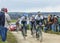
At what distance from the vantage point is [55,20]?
86.1ft

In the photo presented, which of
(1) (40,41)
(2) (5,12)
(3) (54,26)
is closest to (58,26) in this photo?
(3) (54,26)

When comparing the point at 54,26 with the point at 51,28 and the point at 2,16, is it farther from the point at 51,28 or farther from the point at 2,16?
the point at 2,16

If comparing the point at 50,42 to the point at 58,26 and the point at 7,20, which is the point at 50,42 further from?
the point at 58,26

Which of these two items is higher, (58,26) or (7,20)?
(7,20)

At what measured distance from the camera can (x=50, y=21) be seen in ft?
87.9

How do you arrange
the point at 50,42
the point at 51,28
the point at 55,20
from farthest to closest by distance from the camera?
the point at 51,28 < the point at 55,20 < the point at 50,42

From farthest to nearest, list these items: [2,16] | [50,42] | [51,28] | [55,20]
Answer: [51,28] < [55,20] < [50,42] < [2,16]

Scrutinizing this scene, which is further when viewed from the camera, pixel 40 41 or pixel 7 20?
pixel 40 41

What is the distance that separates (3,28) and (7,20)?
1.35ft

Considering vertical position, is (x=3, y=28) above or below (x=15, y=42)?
above

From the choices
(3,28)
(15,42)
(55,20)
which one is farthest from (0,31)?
(55,20)

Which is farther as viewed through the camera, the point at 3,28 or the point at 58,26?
the point at 58,26

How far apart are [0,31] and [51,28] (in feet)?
46.7

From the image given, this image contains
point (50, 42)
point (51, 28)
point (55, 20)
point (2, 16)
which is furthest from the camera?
point (51, 28)
